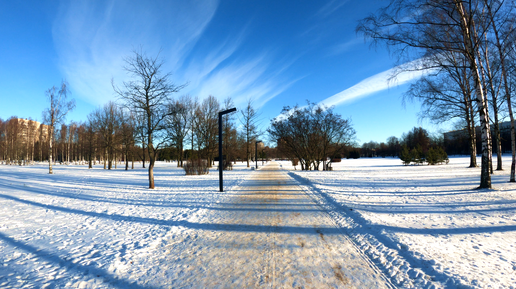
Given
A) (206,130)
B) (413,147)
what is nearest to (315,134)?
(206,130)

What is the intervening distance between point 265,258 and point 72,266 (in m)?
2.95

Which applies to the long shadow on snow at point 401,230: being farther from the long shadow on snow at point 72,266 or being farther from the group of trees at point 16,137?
the group of trees at point 16,137

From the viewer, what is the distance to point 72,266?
349 cm

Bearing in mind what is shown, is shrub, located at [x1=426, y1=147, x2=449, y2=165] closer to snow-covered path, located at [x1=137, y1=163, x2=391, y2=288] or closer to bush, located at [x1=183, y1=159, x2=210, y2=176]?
bush, located at [x1=183, y1=159, x2=210, y2=176]

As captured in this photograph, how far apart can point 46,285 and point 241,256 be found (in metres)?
2.57

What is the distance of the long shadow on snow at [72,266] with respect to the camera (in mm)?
2977

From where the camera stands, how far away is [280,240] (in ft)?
14.5

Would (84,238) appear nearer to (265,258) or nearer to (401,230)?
→ (265,258)

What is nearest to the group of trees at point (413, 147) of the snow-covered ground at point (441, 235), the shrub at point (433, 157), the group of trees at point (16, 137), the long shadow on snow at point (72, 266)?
the shrub at point (433, 157)

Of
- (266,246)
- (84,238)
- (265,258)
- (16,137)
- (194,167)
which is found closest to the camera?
(265,258)

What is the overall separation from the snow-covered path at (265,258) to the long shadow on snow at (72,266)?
313mm

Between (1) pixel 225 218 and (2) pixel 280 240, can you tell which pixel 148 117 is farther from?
(2) pixel 280 240

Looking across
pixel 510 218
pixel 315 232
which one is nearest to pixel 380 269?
pixel 315 232

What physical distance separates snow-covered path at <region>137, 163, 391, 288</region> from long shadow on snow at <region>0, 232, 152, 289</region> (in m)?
0.31
